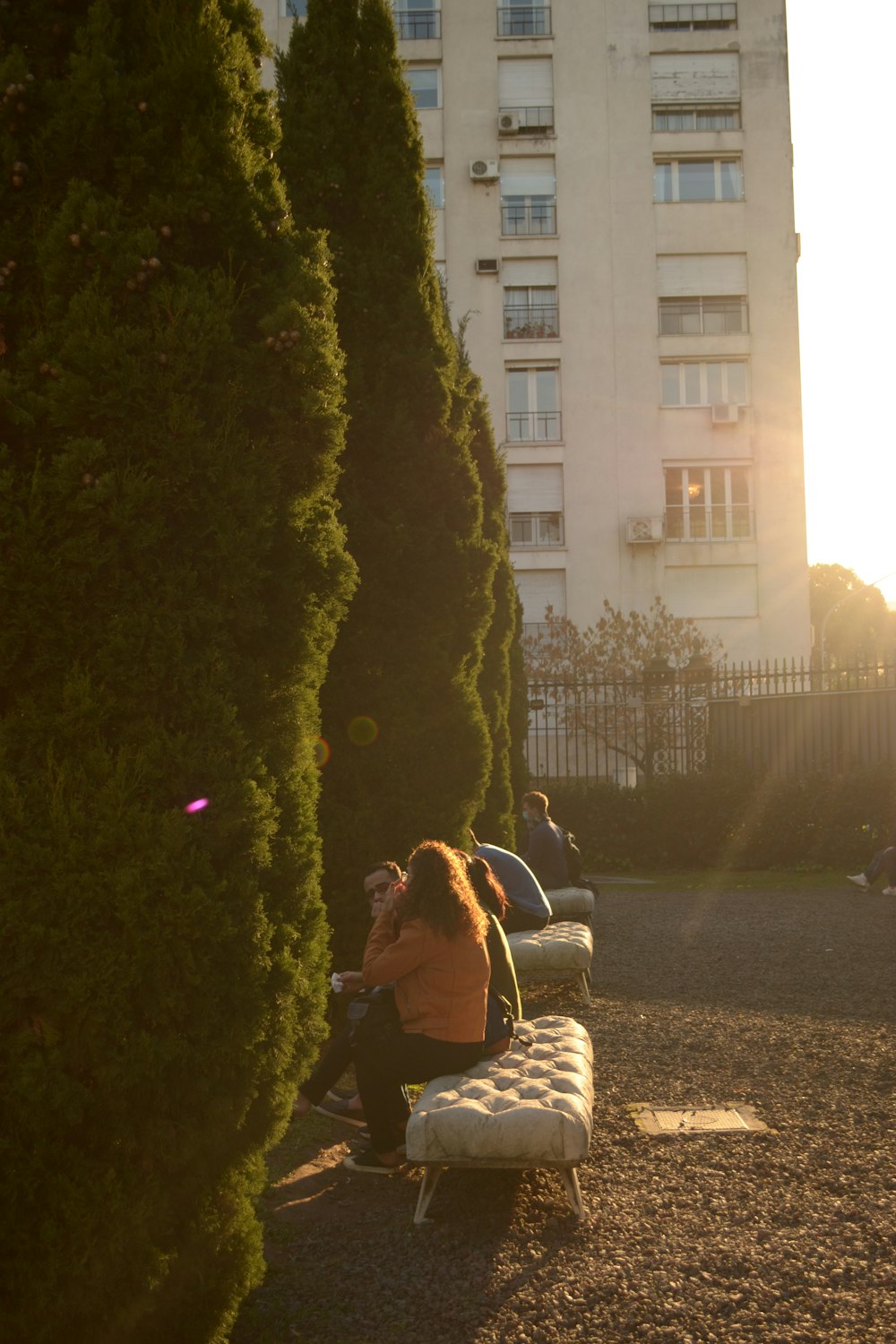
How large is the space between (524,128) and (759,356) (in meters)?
9.63

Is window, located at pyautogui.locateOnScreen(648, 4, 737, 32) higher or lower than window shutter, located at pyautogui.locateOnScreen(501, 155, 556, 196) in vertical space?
higher

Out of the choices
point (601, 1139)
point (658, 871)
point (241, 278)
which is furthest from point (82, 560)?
point (658, 871)

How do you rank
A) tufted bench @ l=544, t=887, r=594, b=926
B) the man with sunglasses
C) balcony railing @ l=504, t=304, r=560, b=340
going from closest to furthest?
the man with sunglasses
tufted bench @ l=544, t=887, r=594, b=926
balcony railing @ l=504, t=304, r=560, b=340

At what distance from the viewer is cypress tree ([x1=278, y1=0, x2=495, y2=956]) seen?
8797mm

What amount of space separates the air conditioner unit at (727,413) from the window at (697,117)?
8343 millimetres

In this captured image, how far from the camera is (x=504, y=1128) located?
511 centimetres

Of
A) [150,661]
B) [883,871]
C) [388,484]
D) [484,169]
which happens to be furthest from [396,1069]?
[484,169]

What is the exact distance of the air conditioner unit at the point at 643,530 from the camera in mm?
36969

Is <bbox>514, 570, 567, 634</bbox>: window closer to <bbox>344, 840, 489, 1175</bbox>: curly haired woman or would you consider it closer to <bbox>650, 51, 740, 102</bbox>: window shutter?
<bbox>650, 51, 740, 102</bbox>: window shutter

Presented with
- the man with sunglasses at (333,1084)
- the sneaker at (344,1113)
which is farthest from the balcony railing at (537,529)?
the sneaker at (344,1113)

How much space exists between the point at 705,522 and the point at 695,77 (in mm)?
13102

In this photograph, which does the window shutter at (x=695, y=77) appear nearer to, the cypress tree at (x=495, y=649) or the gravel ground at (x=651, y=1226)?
the cypress tree at (x=495, y=649)

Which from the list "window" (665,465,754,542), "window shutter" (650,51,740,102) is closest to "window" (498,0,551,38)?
"window shutter" (650,51,740,102)

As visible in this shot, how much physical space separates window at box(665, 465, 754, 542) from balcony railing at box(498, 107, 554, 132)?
10731 millimetres
